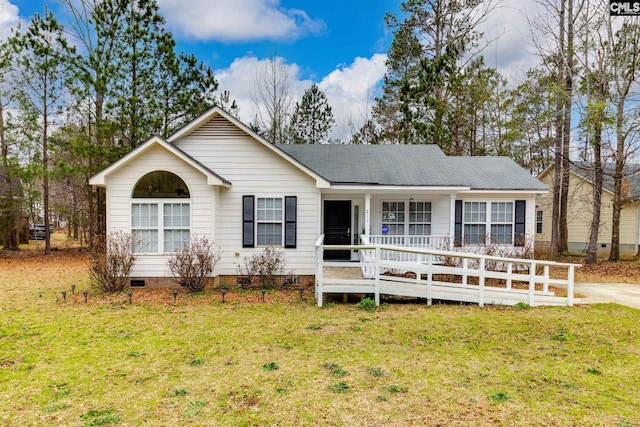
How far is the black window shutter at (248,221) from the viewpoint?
10.7 meters

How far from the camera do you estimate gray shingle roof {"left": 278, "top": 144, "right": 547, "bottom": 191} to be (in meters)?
11.8

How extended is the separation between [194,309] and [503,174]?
11.0 metres

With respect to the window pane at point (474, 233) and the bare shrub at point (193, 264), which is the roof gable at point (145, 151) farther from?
the window pane at point (474, 233)

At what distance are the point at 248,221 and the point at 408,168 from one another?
5.85 m

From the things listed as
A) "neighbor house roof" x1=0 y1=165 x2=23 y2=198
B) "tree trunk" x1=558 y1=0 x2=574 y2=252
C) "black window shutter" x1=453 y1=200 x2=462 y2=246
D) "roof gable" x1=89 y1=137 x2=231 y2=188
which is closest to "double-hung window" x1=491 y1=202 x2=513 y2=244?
"black window shutter" x1=453 y1=200 x2=462 y2=246

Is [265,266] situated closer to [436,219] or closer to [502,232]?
[436,219]

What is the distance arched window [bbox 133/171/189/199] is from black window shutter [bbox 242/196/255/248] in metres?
1.67

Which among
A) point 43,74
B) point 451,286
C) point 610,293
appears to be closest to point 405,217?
point 451,286

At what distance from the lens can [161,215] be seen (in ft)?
32.5

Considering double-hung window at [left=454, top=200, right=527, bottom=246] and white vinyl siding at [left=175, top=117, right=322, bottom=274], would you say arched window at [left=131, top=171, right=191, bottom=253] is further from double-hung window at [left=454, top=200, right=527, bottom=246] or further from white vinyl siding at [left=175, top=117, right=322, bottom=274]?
double-hung window at [left=454, top=200, right=527, bottom=246]

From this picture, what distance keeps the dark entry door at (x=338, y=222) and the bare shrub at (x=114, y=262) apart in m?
5.97

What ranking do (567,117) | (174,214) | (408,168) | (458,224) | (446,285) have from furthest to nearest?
(567,117)
(408,168)
(458,224)
(174,214)
(446,285)

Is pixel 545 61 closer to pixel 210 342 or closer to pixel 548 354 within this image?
pixel 548 354

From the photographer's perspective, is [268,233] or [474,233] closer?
[268,233]
